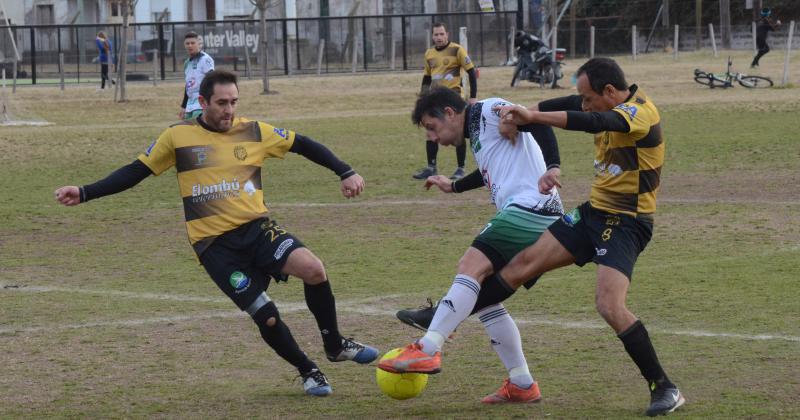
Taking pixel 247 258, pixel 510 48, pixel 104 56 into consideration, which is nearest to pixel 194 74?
pixel 247 258

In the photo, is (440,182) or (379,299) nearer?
(440,182)

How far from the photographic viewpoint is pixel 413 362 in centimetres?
590

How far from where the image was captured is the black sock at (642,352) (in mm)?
5945

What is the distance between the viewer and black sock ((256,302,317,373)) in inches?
260

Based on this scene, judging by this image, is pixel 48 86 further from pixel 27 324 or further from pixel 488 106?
pixel 488 106

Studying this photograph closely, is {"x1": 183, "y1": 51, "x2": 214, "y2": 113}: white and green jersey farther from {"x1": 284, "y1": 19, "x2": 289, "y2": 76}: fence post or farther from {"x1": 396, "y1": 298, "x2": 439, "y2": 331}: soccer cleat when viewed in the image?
{"x1": 284, "y1": 19, "x2": 289, "y2": 76}: fence post

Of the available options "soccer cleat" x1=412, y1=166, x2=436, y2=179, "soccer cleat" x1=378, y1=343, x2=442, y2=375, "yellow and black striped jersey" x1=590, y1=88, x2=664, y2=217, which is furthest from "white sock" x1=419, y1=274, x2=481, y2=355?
"soccer cleat" x1=412, y1=166, x2=436, y2=179

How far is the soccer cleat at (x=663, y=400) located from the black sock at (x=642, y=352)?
0.09ft

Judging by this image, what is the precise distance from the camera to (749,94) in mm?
30219

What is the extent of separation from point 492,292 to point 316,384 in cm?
110

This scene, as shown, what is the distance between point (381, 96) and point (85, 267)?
81.3 feet

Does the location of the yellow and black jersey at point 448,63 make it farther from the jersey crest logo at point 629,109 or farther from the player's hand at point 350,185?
the jersey crest logo at point 629,109

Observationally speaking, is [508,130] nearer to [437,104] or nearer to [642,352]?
[437,104]

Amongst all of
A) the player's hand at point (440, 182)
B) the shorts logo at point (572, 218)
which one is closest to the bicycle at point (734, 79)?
the player's hand at point (440, 182)
